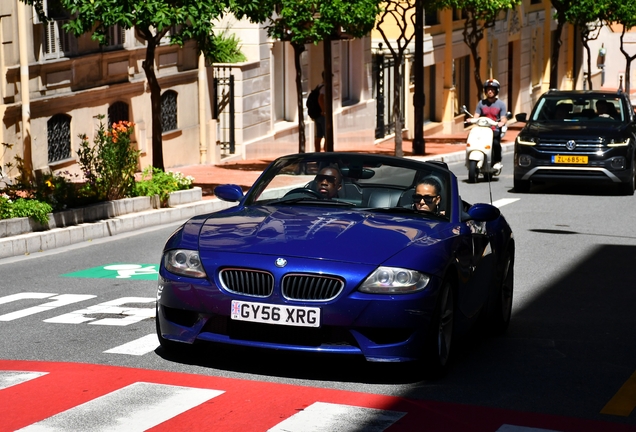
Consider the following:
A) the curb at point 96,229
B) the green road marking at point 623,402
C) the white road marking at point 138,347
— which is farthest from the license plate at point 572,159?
the green road marking at point 623,402

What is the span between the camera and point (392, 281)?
7.59m

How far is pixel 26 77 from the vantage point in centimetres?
2150

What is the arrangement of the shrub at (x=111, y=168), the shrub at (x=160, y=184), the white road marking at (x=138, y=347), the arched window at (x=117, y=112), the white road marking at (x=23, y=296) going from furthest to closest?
the arched window at (x=117, y=112) → the shrub at (x=160, y=184) → the shrub at (x=111, y=168) → the white road marking at (x=23, y=296) → the white road marking at (x=138, y=347)

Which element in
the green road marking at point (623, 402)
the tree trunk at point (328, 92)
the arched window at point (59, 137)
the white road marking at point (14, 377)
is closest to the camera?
the green road marking at point (623, 402)

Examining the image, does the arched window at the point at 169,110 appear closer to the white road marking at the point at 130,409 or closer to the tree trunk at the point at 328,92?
the tree trunk at the point at 328,92

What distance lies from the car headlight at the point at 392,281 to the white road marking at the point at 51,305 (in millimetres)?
3765

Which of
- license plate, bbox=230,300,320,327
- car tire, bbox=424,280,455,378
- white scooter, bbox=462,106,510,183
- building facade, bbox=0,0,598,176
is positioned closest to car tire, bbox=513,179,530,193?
white scooter, bbox=462,106,510,183

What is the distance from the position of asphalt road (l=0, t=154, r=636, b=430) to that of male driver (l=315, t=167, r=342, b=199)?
1.28 m

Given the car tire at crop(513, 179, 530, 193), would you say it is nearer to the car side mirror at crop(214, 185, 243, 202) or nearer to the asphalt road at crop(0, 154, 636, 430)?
the asphalt road at crop(0, 154, 636, 430)

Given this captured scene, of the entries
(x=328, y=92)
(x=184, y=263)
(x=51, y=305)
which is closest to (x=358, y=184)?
(x=184, y=263)

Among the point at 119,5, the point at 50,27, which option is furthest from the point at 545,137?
the point at 50,27

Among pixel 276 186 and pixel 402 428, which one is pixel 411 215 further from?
pixel 402 428

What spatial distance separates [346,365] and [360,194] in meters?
1.31

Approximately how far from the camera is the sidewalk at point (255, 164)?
24516 millimetres
